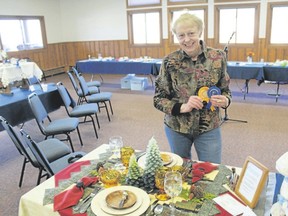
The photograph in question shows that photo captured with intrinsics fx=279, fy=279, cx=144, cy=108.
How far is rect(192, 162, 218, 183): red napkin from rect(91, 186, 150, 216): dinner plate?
11.8 inches

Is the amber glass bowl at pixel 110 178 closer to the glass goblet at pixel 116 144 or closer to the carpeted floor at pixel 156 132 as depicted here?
the glass goblet at pixel 116 144

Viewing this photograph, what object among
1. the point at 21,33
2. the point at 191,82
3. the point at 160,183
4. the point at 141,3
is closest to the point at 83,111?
the point at 191,82

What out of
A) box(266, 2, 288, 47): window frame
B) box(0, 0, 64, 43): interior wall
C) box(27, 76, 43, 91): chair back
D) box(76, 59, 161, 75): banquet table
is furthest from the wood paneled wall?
box(27, 76, 43, 91): chair back

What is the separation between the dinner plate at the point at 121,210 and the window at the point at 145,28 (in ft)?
27.1

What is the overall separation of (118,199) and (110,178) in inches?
7.0

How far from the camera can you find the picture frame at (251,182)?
1.24m

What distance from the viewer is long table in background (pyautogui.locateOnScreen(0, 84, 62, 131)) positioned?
11.7 feet

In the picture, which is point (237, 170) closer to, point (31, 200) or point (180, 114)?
point (180, 114)

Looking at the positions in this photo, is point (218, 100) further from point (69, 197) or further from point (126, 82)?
point (126, 82)

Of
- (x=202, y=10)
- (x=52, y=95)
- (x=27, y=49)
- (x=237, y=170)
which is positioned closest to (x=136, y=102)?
(x=52, y=95)

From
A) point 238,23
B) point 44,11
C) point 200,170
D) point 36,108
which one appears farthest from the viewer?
point 44,11

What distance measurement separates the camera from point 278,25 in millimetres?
7613

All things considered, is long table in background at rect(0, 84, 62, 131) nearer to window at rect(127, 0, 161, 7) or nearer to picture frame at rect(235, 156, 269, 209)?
picture frame at rect(235, 156, 269, 209)

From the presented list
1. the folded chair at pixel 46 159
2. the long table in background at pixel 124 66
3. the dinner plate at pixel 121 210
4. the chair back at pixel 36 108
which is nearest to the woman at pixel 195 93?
the dinner plate at pixel 121 210
